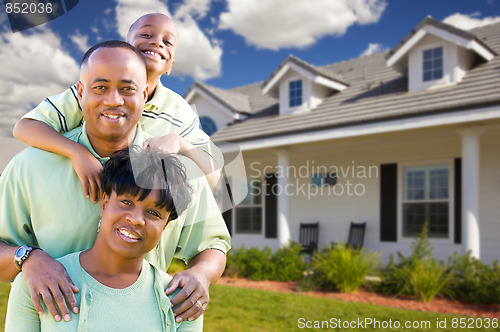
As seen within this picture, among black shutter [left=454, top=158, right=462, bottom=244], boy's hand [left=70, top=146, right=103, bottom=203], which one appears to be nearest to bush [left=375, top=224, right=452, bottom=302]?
black shutter [left=454, top=158, right=462, bottom=244]

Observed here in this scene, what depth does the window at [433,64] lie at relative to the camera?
910 cm

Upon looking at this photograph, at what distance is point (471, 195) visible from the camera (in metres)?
7.81

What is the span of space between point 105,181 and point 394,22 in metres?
17.8

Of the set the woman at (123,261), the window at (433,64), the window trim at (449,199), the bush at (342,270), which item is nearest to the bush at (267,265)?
the bush at (342,270)

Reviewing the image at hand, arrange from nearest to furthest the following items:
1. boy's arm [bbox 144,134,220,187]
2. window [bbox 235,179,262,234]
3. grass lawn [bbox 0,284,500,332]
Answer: boy's arm [bbox 144,134,220,187] → grass lawn [bbox 0,284,500,332] → window [bbox 235,179,262,234]

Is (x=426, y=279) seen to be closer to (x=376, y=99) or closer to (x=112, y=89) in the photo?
(x=376, y=99)

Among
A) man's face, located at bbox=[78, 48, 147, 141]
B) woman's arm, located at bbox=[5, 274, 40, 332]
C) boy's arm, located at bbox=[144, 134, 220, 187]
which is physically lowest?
woman's arm, located at bbox=[5, 274, 40, 332]

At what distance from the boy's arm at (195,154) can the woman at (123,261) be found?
98mm

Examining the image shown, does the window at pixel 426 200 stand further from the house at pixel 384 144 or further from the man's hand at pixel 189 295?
the man's hand at pixel 189 295

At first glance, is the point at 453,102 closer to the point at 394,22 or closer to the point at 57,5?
the point at 57,5

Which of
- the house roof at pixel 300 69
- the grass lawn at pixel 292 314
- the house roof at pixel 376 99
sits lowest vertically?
the grass lawn at pixel 292 314

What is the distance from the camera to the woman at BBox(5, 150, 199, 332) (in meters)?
1.10

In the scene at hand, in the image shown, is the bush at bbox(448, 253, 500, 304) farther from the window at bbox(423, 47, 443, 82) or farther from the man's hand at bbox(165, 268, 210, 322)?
the man's hand at bbox(165, 268, 210, 322)

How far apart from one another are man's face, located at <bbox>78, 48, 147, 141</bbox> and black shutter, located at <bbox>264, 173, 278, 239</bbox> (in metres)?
10.7
